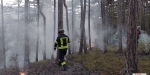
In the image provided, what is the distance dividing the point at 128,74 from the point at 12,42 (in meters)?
32.7

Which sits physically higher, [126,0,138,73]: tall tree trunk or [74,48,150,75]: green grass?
[126,0,138,73]: tall tree trunk

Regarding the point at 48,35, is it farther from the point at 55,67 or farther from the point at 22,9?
the point at 55,67

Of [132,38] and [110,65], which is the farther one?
[110,65]

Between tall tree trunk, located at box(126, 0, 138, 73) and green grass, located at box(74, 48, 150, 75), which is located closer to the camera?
tall tree trunk, located at box(126, 0, 138, 73)

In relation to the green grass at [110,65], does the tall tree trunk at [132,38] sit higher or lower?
higher

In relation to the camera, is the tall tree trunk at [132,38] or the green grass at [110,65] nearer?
the tall tree trunk at [132,38]

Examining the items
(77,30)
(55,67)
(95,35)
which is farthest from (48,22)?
(55,67)

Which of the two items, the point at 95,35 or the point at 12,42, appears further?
the point at 95,35

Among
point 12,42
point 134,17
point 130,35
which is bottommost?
point 12,42

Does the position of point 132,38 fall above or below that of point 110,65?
above

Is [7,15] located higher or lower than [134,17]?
higher

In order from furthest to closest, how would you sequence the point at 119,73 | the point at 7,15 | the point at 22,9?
1. the point at 7,15
2. the point at 22,9
3. the point at 119,73

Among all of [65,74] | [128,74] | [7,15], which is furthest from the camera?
[7,15]

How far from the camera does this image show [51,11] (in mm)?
33594
